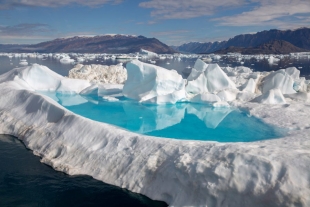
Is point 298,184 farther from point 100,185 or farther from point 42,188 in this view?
point 42,188

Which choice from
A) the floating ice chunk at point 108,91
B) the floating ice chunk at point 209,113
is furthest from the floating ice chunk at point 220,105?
the floating ice chunk at point 108,91

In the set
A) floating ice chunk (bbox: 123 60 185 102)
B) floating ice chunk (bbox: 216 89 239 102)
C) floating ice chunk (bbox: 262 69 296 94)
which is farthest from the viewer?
floating ice chunk (bbox: 262 69 296 94)

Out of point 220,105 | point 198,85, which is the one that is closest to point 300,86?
point 198,85

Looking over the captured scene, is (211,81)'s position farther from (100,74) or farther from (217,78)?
(100,74)

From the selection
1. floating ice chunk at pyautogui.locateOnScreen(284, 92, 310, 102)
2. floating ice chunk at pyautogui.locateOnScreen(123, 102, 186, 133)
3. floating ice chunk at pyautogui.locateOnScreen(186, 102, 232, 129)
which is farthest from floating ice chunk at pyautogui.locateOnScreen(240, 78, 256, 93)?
floating ice chunk at pyautogui.locateOnScreen(123, 102, 186, 133)

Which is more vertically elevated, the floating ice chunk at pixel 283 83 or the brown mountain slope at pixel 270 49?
the brown mountain slope at pixel 270 49

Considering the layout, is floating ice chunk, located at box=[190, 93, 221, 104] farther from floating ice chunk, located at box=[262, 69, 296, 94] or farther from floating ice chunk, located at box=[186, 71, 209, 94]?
floating ice chunk, located at box=[262, 69, 296, 94]

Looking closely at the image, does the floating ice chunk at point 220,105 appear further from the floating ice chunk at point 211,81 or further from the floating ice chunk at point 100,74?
the floating ice chunk at point 100,74
